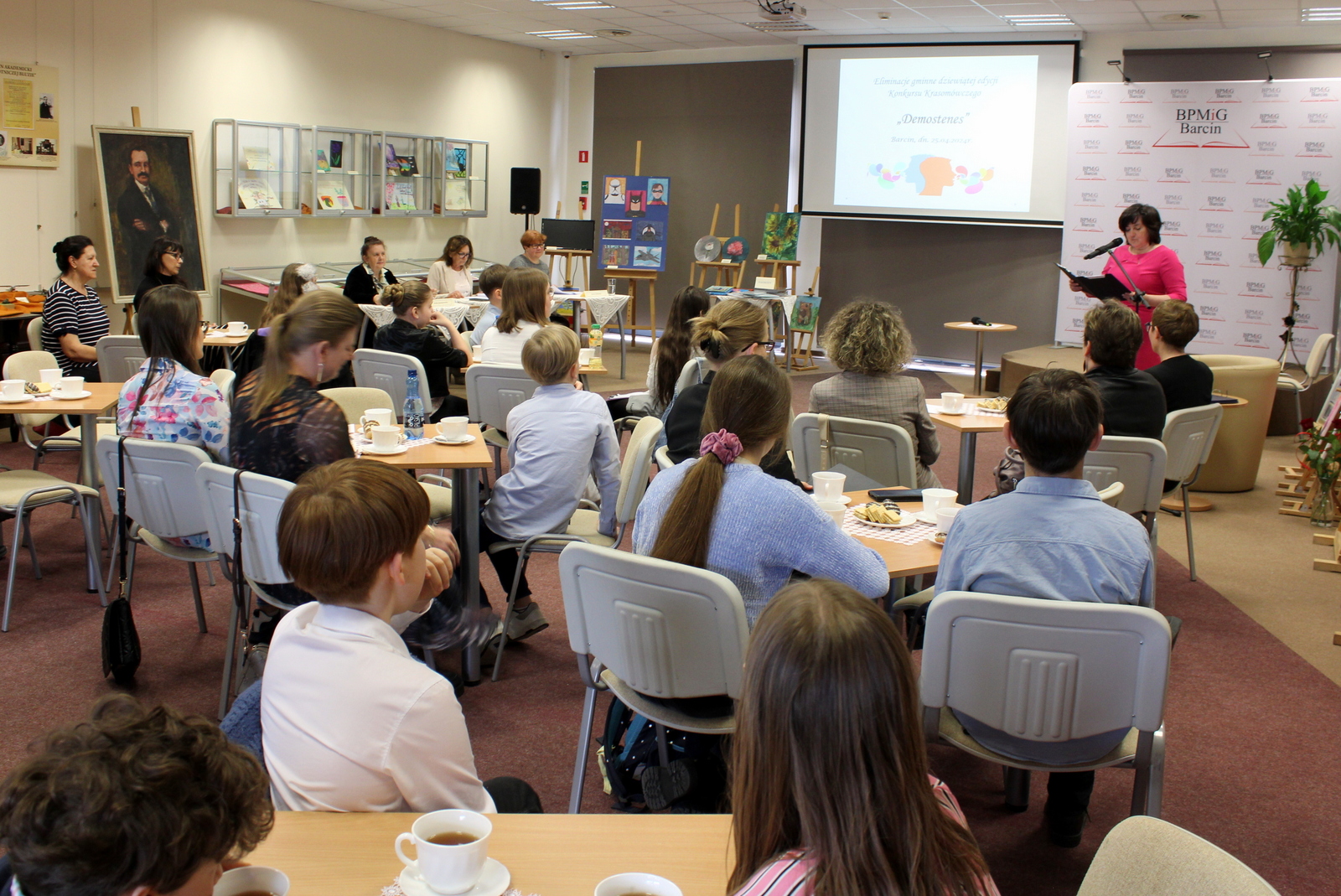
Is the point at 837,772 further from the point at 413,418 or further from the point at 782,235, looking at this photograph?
the point at 782,235

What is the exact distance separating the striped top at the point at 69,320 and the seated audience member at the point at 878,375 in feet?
13.8

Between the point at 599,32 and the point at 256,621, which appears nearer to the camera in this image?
the point at 256,621

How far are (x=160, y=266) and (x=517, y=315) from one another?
2.68 meters

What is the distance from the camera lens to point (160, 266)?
22.4 ft

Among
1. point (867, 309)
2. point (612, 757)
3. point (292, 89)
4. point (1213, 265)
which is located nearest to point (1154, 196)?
point (1213, 265)

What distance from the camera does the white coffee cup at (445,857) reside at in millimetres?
1271

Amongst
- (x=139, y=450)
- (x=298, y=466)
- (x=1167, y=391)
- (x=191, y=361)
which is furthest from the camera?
(x=1167, y=391)

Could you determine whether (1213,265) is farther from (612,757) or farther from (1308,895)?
(612,757)

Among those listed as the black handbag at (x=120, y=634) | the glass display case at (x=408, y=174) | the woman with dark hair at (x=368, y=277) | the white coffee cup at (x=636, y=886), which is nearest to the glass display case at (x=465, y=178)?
the glass display case at (x=408, y=174)

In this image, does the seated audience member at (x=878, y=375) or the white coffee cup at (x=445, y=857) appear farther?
the seated audience member at (x=878, y=375)

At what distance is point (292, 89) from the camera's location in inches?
384

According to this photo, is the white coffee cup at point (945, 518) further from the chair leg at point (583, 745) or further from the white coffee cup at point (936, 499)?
the chair leg at point (583, 745)

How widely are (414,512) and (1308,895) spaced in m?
2.30

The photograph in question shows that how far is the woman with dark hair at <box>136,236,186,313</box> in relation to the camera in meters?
6.80
